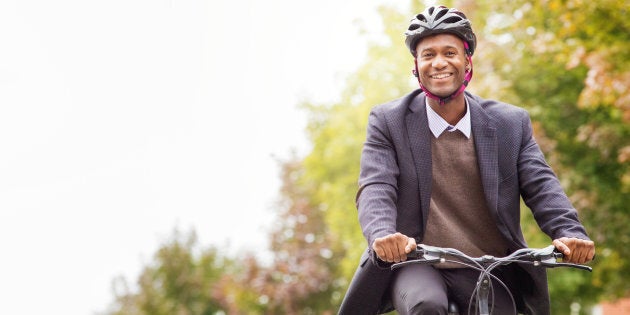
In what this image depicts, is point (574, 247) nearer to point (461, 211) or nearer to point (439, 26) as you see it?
point (461, 211)

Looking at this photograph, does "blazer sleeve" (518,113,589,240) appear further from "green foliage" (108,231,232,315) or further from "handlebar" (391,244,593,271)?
"green foliage" (108,231,232,315)

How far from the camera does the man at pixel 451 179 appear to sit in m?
4.35

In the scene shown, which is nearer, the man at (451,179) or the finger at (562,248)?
the finger at (562,248)

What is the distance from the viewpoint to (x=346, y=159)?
1022 inches

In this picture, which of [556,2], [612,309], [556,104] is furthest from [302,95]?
[556,2]

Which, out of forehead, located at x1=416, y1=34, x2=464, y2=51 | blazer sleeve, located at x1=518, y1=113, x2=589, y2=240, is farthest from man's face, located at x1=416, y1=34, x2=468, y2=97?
blazer sleeve, located at x1=518, y1=113, x2=589, y2=240

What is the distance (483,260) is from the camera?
4.00 metres

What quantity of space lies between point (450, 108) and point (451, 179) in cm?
39

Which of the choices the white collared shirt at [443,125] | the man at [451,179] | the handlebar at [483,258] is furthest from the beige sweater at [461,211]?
the handlebar at [483,258]

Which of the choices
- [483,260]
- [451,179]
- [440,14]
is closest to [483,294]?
[483,260]

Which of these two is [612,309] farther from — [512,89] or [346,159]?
[512,89]

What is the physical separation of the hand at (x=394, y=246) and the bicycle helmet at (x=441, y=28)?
37.3 inches

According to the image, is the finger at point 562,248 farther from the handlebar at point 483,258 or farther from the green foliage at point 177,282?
the green foliage at point 177,282

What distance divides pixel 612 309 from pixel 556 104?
40.9 ft
